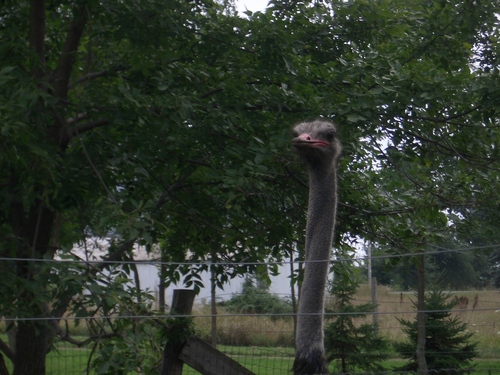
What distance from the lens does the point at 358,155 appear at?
218 inches

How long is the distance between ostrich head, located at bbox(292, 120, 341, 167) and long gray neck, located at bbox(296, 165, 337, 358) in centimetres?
4

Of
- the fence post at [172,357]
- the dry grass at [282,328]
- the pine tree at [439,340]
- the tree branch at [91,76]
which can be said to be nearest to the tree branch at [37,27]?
the tree branch at [91,76]

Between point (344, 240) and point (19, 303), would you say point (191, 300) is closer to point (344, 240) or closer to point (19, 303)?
point (19, 303)

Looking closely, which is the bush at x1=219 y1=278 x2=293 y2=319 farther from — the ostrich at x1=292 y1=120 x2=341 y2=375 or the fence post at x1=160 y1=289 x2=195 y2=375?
the ostrich at x1=292 y1=120 x2=341 y2=375

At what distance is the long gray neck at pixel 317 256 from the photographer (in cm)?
311

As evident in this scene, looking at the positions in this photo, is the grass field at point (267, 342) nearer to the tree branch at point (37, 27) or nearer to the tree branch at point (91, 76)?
the tree branch at point (91, 76)

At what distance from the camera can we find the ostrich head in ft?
11.2

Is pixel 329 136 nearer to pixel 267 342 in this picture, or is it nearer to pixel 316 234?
pixel 316 234

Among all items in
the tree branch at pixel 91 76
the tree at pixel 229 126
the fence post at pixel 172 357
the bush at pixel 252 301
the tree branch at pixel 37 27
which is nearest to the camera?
the fence post at pixel 172 357

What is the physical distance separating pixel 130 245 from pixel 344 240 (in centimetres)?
168

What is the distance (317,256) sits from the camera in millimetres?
3303

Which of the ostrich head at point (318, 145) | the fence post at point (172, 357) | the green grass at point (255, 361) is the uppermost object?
the ostrich head at point (318, 145)

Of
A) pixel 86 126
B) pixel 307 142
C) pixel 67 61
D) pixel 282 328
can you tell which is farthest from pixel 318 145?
pixel 282 328

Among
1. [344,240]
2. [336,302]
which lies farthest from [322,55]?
[336,302]
